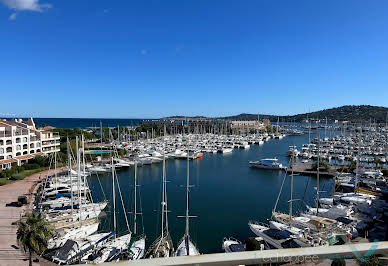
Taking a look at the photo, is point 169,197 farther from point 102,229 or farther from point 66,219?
point 66,219

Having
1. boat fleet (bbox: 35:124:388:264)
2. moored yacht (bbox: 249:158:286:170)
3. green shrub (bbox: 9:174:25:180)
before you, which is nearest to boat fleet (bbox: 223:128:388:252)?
boat fleet (bbox: 35:124:388:264)

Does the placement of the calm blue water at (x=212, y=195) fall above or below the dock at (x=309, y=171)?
below

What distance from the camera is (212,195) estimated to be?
30.5m

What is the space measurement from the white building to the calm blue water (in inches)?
489

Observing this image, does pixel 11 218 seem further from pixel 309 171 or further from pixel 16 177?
pixel 309 171

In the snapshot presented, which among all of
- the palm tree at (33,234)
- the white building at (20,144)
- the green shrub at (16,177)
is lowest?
the green shrub at (16,177)

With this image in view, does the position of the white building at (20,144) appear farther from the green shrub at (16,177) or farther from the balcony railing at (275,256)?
the balcony railing at (275,256)

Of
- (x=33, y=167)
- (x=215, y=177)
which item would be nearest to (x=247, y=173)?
(x=215, y=177)

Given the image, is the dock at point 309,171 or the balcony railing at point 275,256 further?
the dock at point 309,171

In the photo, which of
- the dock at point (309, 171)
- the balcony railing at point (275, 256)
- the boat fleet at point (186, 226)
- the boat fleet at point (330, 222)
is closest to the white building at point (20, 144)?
the boat fleet at point (186, 226)

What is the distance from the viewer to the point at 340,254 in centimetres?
211

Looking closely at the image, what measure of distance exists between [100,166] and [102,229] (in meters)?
23.4

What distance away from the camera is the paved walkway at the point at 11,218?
14148 millimetres

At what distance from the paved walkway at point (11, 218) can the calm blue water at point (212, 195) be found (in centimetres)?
645
